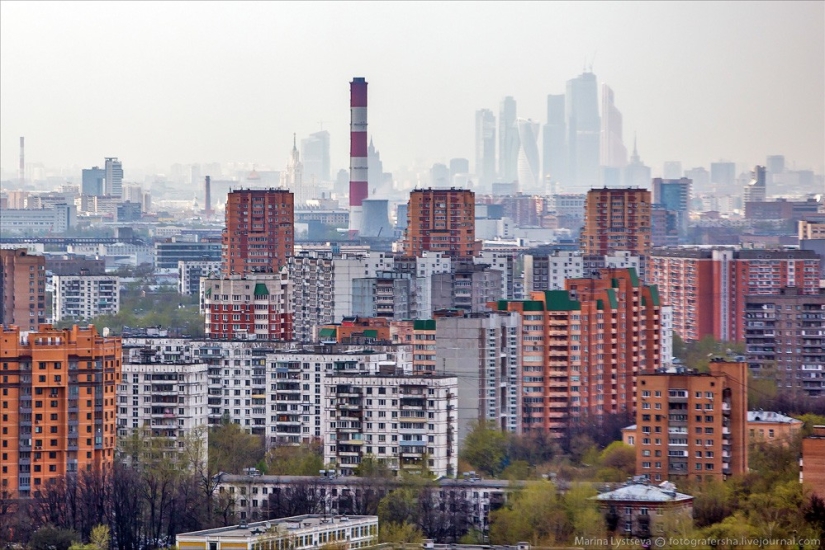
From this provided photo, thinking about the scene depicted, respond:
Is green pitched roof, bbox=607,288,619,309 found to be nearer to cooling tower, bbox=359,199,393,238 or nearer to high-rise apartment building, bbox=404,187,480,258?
high-rise apartment building, bbox=404,187,480,258

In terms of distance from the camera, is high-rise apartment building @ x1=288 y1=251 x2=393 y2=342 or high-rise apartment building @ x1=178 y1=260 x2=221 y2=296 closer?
high-rise apartment building @ x1=288 y1=251 x2=393 y2=342

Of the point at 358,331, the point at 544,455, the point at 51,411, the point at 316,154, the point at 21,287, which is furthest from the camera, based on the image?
the point at 316,154

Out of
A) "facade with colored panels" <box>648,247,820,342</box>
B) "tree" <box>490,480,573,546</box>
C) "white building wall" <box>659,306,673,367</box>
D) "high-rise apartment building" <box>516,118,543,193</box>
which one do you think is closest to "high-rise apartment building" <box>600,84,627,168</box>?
"high-rise apartment building" <box>516,118,543,193</box>

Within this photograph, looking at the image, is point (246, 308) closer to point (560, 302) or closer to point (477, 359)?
point (560, 302)

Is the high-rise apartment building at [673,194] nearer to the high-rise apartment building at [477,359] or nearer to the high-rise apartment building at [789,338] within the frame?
the high-rise apartment building at [789,338]

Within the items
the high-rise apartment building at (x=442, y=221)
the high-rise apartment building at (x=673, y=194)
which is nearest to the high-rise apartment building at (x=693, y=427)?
the high-rise apartment building at (x=442, y=221)

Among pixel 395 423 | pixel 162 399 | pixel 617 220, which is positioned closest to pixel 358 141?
pixel 617 220
